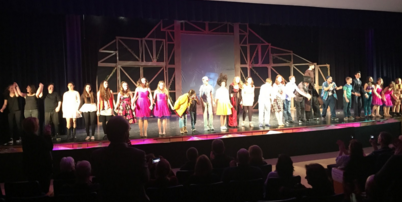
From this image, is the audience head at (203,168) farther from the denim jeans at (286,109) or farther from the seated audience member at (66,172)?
the denim jeans at (286,109)

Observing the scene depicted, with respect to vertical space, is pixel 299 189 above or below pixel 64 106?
below

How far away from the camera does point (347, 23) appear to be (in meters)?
10.3

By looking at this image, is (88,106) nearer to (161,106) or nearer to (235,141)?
(161,106)

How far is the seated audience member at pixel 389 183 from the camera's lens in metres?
2.62

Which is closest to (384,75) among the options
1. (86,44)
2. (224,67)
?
(224,67)

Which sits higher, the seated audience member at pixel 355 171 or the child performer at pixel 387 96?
the child performer at pixel 387 96

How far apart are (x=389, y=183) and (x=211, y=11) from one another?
701 centimetres

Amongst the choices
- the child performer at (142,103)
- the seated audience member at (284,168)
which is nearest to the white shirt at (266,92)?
the child performer at (142,103)

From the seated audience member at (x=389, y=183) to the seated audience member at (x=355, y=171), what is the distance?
0.44 metres

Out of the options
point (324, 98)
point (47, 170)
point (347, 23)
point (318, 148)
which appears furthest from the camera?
point (347, 23)

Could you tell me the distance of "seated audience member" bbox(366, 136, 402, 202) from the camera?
262 cm

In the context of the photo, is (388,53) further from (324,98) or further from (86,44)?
(86,44)

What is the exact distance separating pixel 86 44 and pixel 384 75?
10869mm

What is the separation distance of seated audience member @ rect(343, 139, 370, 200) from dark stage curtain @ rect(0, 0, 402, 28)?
238 inches
